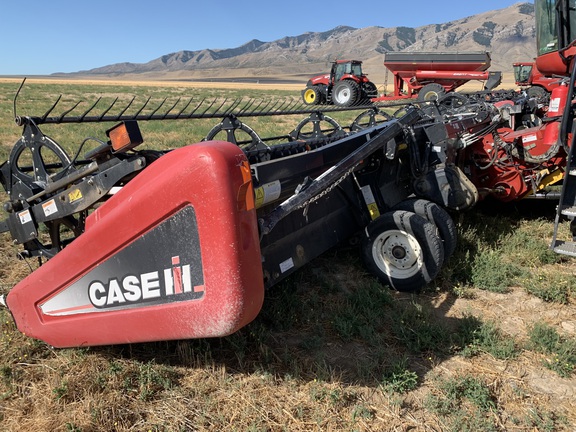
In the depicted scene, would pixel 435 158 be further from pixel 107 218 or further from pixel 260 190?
pixel 107 218

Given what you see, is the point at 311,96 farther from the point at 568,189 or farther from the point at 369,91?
the point at 568,189

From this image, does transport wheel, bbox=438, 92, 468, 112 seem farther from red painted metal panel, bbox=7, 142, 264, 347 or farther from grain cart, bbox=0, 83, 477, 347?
red painted metal panel, bbox=7, 142, 264, 347

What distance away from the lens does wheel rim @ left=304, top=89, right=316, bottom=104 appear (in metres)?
24.6

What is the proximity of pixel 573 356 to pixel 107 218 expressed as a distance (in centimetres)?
293

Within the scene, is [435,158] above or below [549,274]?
above

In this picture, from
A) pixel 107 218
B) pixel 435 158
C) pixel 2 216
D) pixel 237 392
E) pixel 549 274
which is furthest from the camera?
pixel 2 216

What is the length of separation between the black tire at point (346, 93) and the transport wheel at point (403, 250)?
62.9 ft

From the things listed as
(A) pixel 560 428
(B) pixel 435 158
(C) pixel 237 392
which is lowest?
(A) pixel 560 428

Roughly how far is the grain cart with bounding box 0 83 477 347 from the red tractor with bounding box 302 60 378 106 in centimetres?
1961

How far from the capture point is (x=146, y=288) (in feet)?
8.10

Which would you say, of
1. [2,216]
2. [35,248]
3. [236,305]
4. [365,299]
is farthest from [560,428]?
[2,216]

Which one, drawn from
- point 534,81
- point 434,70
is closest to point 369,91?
point 434,70

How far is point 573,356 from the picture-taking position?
3.01 m

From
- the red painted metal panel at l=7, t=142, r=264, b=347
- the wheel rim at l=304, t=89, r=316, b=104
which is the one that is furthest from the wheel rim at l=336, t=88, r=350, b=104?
the red painted metal panel at l=7, t=142, r=264, b=347
